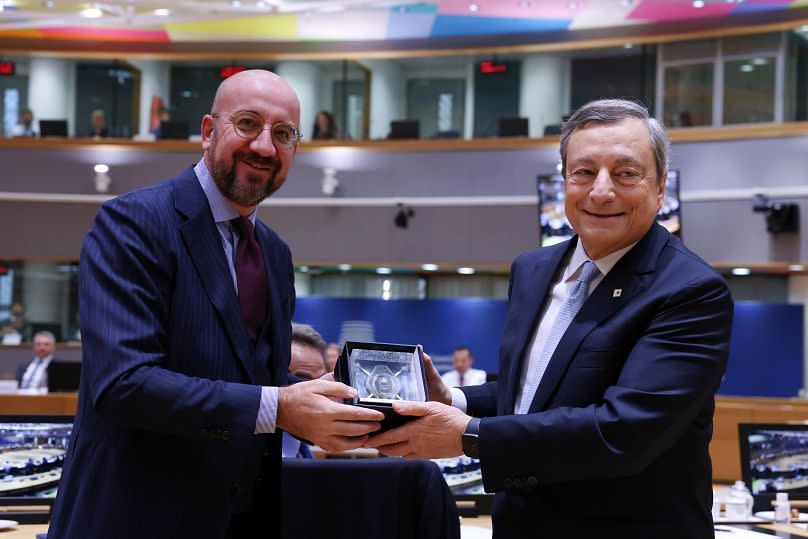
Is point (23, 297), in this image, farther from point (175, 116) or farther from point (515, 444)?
point (515, 444)

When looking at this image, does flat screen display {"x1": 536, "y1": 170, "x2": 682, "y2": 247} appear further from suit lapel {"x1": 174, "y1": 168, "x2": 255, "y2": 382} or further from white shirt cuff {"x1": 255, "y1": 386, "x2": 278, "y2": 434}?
white shirt cuff {"x1": 255, "y1": 386, "x2": 278, "y2": 434}

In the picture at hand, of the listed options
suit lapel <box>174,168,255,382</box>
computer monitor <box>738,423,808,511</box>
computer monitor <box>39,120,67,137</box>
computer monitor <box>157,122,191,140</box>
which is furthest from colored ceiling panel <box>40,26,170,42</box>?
suit lapel <box>174,168,255,382</box>

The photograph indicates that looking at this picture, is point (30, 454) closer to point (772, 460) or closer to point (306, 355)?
point (306, 355)

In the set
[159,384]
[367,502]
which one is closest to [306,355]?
[367,502]

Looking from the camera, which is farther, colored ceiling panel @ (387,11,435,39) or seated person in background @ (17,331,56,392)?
colored ceiling panel @ (387,11,435,39)

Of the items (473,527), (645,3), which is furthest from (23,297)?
(473,527)

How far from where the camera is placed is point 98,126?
1389 cm

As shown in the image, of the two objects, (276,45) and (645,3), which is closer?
(645,3)

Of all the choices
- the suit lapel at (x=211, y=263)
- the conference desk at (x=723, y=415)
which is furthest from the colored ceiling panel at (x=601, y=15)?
the suit lapel at (x=211, y=263)

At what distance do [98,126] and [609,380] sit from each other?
13.0 meters

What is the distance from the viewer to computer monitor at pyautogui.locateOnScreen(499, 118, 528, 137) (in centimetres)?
1278

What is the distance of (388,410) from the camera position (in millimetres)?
2016

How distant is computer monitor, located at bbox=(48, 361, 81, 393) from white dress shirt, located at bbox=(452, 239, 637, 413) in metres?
8.82

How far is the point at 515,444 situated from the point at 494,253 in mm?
10953
